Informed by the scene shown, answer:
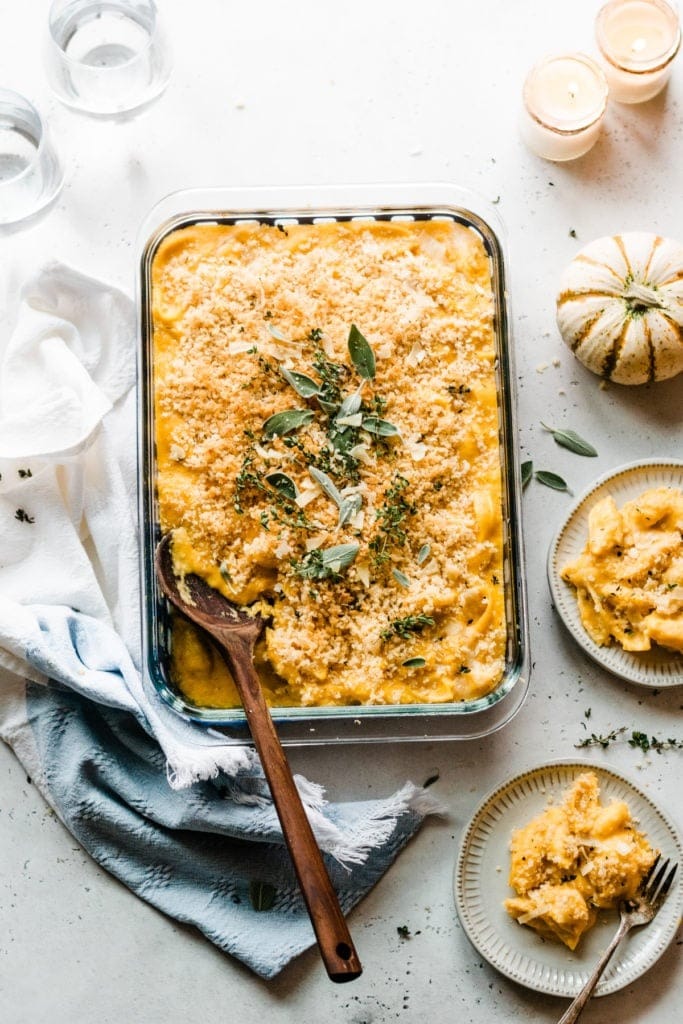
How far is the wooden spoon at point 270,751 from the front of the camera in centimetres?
205

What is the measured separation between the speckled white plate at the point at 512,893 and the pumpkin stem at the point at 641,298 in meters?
0.97

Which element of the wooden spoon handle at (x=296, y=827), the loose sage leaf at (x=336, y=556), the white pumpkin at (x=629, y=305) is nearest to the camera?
the wooden spoon handle at (x=296, y=827)

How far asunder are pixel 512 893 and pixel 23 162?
1.90 m

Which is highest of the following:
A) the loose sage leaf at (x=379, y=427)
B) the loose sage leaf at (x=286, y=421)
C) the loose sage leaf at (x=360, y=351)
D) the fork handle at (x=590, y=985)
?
the loose sage leaf at (x=360, y=351)

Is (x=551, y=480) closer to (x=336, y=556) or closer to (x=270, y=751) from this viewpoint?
(x=336, y=556)

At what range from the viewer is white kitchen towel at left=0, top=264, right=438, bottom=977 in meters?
2.28

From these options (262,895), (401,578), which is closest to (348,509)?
(401,578)

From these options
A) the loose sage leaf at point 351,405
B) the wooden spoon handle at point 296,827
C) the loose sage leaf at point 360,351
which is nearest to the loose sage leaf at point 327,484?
the loose sage leaf at point 351,405

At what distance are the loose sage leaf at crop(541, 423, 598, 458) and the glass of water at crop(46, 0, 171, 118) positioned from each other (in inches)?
45.8

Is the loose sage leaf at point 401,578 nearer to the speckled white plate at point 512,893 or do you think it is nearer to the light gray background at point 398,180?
the light gray background at point 398,180

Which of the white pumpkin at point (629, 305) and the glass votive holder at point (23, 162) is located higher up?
the glass votive holder at point (23, 162)

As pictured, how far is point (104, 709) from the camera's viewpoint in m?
2.34

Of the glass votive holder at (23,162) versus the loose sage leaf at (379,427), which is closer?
the loose sage leaf at (379,427)

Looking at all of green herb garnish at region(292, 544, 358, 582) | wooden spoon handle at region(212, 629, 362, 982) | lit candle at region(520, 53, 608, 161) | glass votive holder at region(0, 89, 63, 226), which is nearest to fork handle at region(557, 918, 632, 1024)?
wooden spoon handle at region(212, 629, 362, 982)
